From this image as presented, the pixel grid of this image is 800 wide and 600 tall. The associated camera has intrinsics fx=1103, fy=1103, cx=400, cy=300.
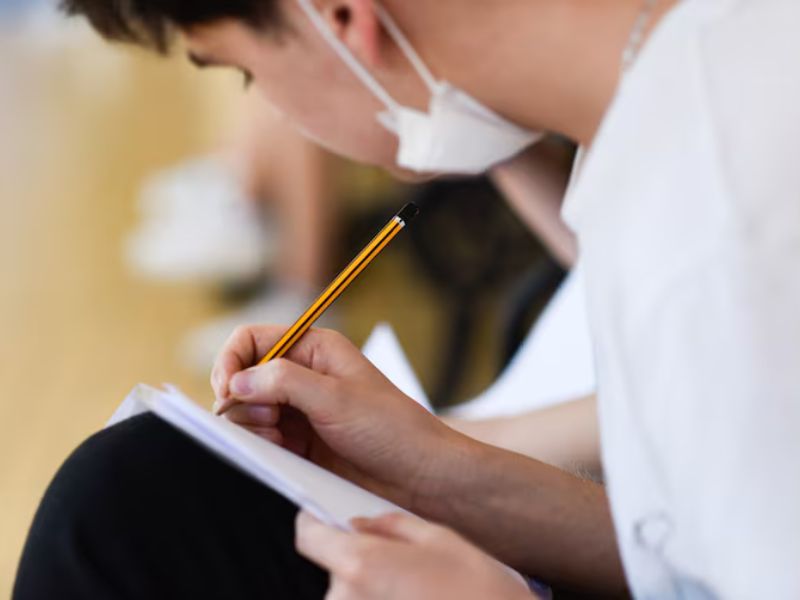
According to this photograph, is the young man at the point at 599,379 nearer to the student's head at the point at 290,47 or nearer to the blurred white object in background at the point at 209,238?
the student's head at the point at 290,47

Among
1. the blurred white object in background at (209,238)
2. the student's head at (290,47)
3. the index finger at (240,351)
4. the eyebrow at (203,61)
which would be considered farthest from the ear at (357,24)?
the blurred white object in background at (209,238)

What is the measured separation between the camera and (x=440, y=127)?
87 centimetres

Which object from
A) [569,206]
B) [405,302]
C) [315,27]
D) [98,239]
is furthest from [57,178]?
[569,206]

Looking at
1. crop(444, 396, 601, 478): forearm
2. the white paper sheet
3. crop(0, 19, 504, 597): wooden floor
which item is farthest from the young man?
crop(0, 19, 504, 597): wooden floor

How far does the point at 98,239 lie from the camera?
260cm

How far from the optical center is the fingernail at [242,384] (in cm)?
69

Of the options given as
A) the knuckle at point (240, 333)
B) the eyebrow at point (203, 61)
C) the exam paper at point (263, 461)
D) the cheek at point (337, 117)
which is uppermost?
the eyebrow at point (203, 61)

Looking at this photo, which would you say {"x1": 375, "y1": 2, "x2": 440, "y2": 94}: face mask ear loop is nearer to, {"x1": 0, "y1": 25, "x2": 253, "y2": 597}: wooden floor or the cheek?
the cheek

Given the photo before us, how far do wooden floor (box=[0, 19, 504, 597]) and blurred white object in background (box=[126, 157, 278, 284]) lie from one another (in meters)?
0.05

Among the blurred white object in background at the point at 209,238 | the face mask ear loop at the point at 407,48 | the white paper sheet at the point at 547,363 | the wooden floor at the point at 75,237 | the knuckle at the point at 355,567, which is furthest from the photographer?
the blurred white object in background at the point at 209,238

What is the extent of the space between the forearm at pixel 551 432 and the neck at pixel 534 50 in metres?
0.29

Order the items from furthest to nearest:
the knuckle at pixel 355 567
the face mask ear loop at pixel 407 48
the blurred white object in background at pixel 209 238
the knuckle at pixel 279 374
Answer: the blurred white object in background at pixel 209 238 → the face mask ear loop at pixel 407 48 → the knuckle at pixel 279 374 → the knuckle at pixel 355 567

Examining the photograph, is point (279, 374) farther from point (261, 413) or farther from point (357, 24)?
point (357, 24)

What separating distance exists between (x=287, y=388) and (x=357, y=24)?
10.9 inches
